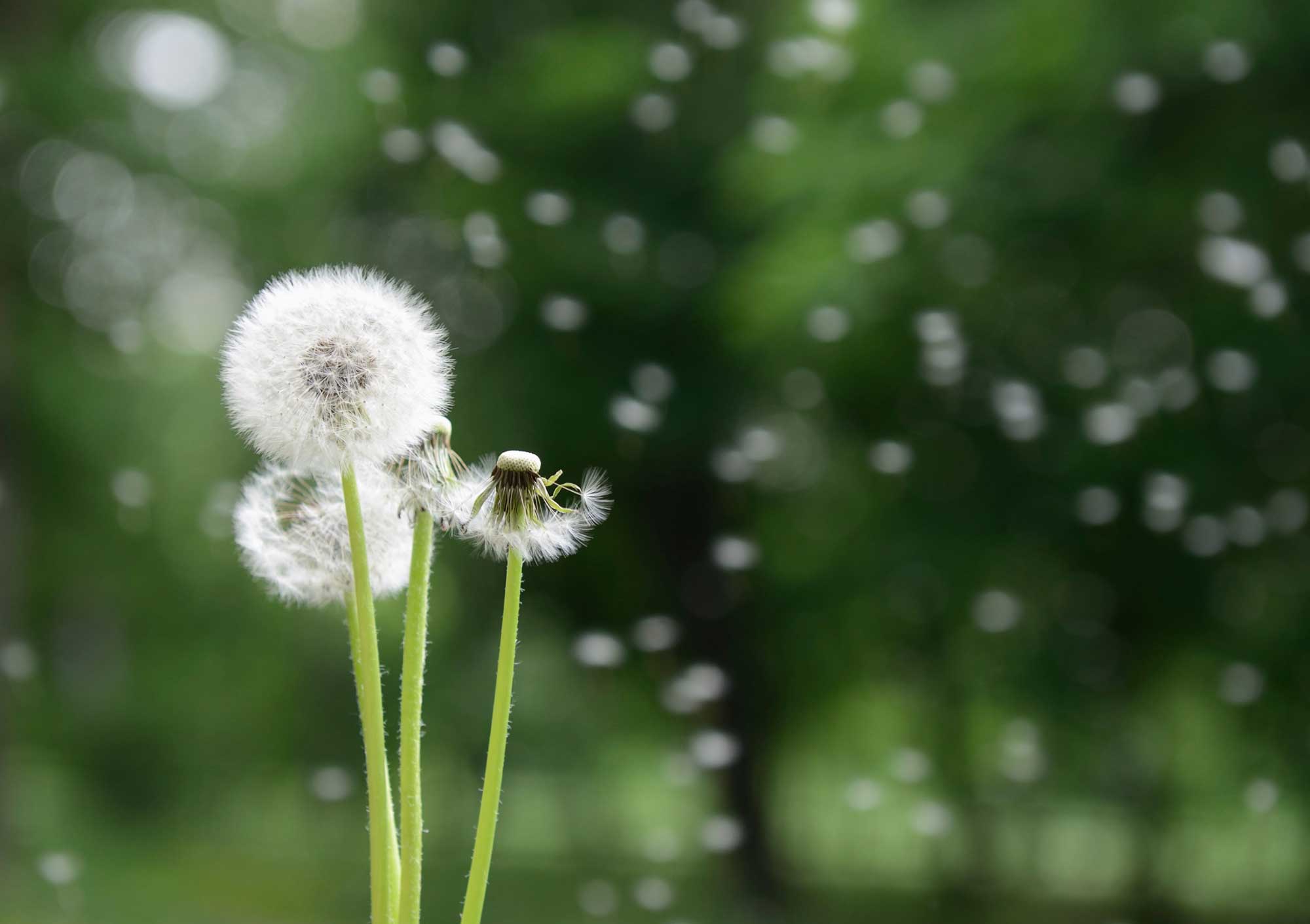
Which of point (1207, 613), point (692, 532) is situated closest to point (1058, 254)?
point (1207, 613)

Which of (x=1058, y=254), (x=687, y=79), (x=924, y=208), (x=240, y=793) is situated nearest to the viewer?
(x=924, y=208)

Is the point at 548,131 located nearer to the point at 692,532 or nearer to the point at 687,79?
the point at 687,79

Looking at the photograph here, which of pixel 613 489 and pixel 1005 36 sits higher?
pixel 1005 36

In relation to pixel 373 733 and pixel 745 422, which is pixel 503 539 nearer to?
pixel 373 733

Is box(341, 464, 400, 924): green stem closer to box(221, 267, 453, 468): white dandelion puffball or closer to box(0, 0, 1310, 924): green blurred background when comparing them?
box(221, 267, 453, 468): white dandelion puffball

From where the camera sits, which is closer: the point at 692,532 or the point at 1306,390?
the point at 1306,390

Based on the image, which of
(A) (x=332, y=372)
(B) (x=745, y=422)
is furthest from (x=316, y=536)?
(B) (x=745, y=422)
